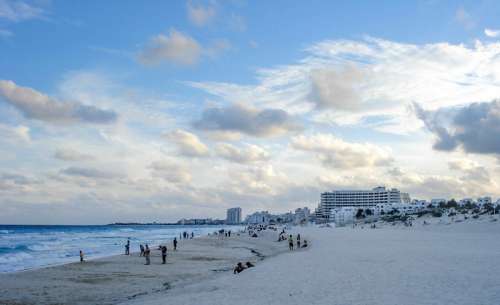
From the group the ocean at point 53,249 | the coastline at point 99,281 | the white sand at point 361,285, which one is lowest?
the ocean at point 53,249

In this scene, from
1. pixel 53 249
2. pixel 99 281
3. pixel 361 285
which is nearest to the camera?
pixel 361 285

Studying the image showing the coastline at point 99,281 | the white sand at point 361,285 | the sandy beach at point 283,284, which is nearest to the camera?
the white sand at point 361,285

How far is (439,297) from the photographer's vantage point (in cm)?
1404

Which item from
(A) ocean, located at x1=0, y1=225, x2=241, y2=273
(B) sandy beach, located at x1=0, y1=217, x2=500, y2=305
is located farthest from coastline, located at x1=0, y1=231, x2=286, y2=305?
(A) ocean, located at x1=0, y1=225, x2=241, y2=273

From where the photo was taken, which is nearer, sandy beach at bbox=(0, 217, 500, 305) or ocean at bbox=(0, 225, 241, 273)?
sandy beach at bbox=(0, 217, 500, 305)

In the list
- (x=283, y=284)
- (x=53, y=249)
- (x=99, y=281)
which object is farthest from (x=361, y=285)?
(x=53, y=249)

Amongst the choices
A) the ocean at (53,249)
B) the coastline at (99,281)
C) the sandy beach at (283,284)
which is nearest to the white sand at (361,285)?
the sandy beach at (283,284)

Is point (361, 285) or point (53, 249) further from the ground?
point (361, 285)

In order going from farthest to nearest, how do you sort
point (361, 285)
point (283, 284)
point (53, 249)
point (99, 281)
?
point (53, 249) → point (99, 281) → point (283, 284) → point (361, 285)

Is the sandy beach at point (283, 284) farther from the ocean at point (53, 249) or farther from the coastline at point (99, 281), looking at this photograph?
the ocean at point (53, 249)

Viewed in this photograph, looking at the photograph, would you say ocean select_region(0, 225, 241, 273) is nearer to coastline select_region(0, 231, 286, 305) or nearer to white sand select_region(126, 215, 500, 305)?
coastline select_region(0, 231, 286, 305)

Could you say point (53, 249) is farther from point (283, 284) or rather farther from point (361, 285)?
point (361, 285)

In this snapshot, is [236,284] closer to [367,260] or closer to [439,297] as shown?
[439,297]

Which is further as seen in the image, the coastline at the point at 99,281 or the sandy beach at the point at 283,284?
the coastline at the point at 99,281
